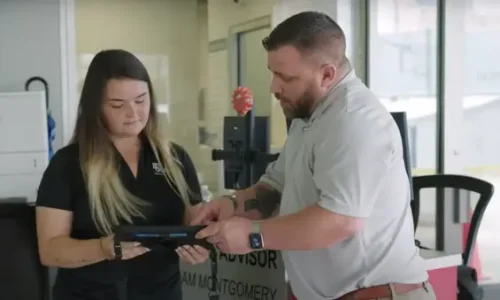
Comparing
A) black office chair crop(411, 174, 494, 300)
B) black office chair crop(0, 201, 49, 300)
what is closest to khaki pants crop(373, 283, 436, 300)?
black office chair crop(0, 201, 49, 300)

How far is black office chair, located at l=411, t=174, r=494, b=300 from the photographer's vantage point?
2.98m

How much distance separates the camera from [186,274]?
8.64ft

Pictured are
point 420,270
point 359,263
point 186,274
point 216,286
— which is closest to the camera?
point 359,263

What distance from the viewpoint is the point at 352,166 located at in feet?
4.39

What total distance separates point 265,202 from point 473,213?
1647 mm

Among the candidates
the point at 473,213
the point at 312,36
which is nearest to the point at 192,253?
the point at 312,36

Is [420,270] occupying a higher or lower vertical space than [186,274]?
higher

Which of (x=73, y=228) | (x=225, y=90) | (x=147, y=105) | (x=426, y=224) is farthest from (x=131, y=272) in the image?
(x=225, y=90)

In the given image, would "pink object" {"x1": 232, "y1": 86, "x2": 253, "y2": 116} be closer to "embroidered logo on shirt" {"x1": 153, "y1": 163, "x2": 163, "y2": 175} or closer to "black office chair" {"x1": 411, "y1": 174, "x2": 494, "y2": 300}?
"embroidered logo on shirt" {"x1": 153, "y1": 163, "x2": 163, "y2": 175}

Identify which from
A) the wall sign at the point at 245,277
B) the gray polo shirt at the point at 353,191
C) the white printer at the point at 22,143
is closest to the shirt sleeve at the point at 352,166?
the gray polo shirt at the point at 353,191

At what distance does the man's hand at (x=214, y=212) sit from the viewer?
5.69ft

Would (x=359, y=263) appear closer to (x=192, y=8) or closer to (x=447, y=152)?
(x=447, y=152)

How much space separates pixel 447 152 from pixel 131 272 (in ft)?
11.6

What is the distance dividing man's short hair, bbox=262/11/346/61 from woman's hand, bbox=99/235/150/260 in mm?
558
